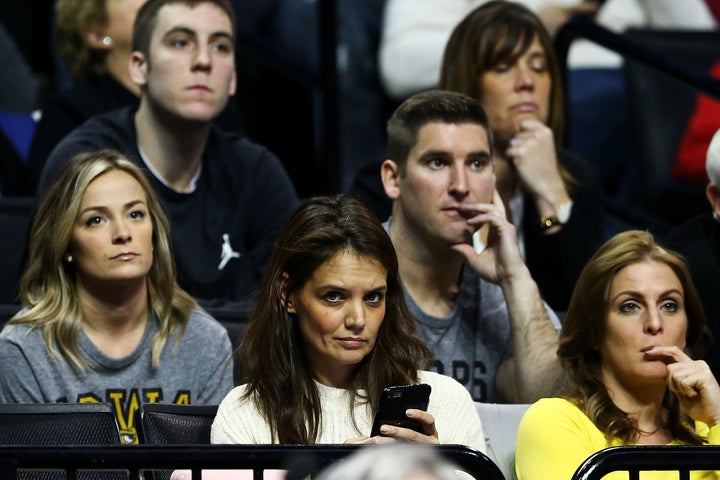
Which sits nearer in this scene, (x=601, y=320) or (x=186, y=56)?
(x=601, y=320)

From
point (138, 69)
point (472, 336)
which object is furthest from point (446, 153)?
point (138, 69)

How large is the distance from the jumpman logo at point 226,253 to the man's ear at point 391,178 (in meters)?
0.69

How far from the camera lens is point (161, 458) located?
9.62ft

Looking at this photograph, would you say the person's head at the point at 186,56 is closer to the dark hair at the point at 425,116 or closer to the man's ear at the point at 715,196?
the dark hair at the point at 425,116

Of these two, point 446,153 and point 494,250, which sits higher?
point 446,153

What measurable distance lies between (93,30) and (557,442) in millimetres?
2905

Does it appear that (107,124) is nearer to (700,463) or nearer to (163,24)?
(163,24)

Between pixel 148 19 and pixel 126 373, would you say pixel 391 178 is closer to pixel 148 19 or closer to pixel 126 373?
pixel 126 373

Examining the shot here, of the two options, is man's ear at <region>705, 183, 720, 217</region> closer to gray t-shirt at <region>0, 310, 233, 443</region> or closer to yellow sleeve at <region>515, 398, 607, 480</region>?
yellow sleeve at <region>515, 398, 607, 480</region>

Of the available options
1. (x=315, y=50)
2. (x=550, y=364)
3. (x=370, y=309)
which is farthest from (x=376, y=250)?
(x=315, y=50)

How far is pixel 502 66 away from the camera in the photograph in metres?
5.21

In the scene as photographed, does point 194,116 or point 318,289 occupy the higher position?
point 194,116

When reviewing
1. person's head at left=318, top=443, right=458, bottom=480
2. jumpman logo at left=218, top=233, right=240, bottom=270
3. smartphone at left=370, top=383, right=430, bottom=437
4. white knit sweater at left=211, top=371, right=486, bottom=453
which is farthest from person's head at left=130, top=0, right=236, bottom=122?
person's head at left=318, top=443, right=458, bottom=480

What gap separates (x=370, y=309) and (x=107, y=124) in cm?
177
